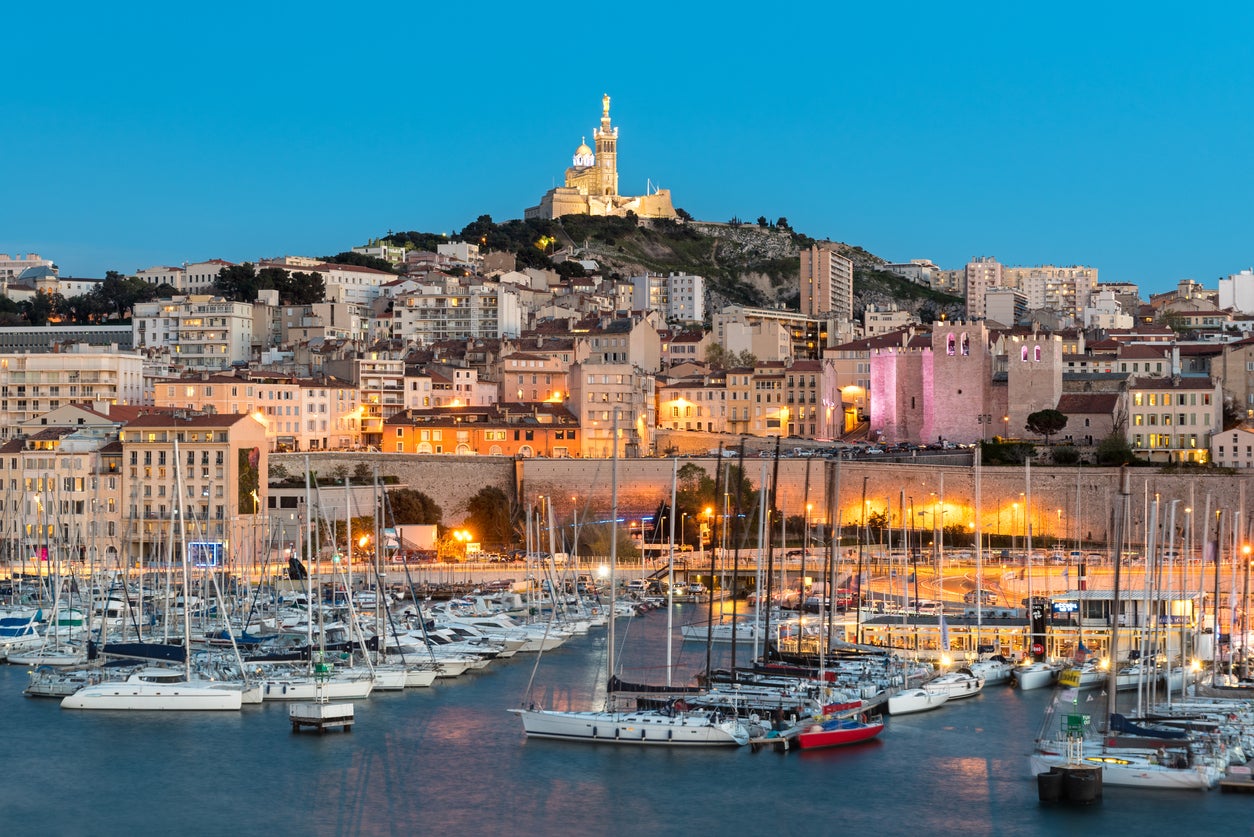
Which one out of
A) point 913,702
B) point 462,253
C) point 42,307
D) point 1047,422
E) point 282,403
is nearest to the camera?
point 913,702

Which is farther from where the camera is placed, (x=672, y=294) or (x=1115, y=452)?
(x=672, y=294)

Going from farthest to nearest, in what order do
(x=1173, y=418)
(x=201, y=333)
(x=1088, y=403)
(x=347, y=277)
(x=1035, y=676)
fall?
(x=347, y=277) → (x=201, y=333) → (x=1088, y=403) → (x=1173, y=418) → (x=1035, y=676)

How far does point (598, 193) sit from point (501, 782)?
9634 cm

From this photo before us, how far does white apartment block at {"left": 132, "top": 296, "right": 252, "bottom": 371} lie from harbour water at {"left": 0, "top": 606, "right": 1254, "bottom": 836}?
4327 centimetres

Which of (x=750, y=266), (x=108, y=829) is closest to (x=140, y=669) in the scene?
(x=108, y=829)

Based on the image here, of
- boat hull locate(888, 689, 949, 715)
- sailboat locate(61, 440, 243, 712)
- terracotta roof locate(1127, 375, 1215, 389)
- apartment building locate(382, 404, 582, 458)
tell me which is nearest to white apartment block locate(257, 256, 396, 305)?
apartment building locate(382, 404, 582, 458)

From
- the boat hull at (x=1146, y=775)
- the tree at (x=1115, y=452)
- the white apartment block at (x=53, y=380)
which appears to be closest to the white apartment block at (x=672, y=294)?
the white apartment block at (x=53, y=380)

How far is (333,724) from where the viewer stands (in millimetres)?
27781

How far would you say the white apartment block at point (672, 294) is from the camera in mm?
93500

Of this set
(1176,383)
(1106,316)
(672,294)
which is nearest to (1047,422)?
(1176,383)

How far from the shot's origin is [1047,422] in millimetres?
55656

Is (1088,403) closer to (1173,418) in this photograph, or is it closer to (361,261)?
(1173,418)

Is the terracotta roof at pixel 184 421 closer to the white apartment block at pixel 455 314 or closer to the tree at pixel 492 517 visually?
the tree at pixel 492 517

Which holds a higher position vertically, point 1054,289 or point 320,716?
point 1054,289
